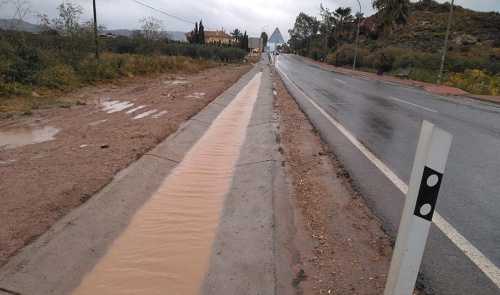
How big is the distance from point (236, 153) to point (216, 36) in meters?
134

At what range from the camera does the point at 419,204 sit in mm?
1728

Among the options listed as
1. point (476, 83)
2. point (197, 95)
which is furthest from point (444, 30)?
point (197, 95)

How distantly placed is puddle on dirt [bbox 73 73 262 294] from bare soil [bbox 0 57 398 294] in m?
0.76

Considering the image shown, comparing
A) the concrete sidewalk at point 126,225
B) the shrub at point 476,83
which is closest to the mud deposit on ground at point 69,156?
the concrete sidewalk at point 126,225

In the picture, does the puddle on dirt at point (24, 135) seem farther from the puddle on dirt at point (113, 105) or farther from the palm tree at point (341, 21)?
the palm tree at point (341, 21)

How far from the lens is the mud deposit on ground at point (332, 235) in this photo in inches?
109

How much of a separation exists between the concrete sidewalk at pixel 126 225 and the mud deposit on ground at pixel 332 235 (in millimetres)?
313

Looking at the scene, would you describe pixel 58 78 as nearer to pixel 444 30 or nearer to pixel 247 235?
pixel 247 235

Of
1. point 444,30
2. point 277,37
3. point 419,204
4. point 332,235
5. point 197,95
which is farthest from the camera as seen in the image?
point 444,30

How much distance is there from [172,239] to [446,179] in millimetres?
3902

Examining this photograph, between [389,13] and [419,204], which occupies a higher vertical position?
[389,13]

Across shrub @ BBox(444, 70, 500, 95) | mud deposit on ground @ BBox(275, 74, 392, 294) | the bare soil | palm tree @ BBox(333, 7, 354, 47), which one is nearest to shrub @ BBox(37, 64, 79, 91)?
the bare soil

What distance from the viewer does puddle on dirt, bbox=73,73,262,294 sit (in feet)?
10.0

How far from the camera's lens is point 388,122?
9.38 m
